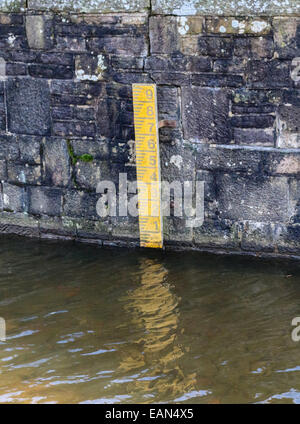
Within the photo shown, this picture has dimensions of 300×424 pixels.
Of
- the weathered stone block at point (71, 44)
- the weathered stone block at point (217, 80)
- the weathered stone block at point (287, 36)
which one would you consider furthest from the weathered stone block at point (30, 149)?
the weathered stone block at point (287, 36)

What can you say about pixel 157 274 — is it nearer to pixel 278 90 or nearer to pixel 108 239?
pixel 108 239

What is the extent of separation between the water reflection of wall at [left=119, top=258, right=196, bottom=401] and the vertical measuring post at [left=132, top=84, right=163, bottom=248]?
37 cm

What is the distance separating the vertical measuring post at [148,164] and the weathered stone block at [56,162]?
67 cm

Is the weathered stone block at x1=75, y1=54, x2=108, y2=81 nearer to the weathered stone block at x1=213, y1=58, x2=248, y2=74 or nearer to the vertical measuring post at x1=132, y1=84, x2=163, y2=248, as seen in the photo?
the vertical measuring post at x1=132, y1=84, x2=163, y2=248

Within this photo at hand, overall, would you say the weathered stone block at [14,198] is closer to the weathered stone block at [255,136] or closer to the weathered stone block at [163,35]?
the weathered stone block at [163,35]

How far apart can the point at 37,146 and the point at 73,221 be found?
72 centimetres

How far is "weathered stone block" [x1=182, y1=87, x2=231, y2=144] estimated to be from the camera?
592 cm

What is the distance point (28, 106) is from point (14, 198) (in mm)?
849

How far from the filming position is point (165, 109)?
6086 millimetres

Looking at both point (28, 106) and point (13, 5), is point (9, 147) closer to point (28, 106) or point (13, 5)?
point (28, 106)

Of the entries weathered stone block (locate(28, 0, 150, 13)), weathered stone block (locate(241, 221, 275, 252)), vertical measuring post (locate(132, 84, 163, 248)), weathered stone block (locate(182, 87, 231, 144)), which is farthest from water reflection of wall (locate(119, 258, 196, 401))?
weathered stone block (locate(28, 0, 150, 13))

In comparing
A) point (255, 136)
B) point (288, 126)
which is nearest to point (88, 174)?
point (255, 136)
